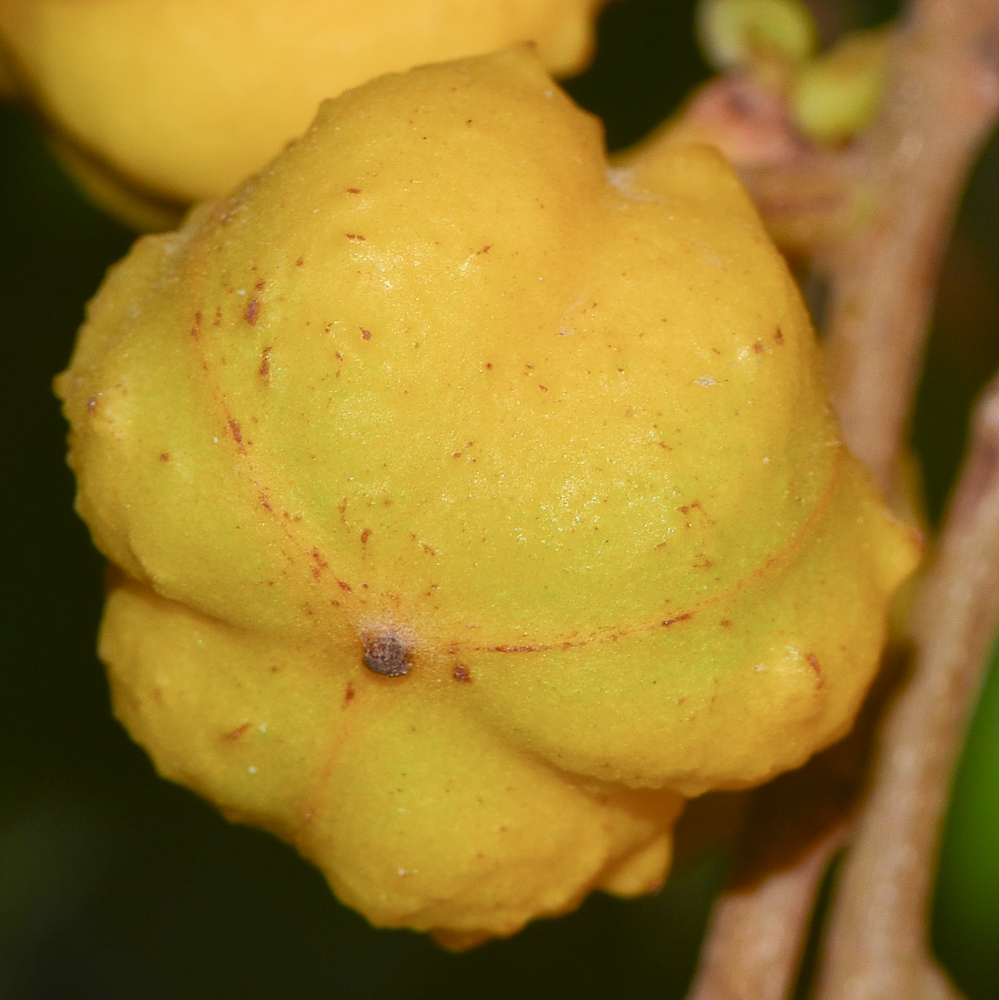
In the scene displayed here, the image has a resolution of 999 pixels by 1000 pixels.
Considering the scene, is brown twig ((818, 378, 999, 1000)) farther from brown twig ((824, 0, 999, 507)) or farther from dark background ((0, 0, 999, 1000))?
dark background ((0, 0, 999, 1000))

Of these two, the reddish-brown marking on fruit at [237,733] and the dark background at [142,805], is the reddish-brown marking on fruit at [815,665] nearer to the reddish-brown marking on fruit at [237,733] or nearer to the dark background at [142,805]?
the reddish-brown marking on fruit at [237,733]


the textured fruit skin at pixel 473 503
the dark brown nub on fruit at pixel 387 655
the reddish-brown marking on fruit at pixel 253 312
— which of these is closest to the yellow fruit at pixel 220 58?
the textured fruit skin at pixel 473 503

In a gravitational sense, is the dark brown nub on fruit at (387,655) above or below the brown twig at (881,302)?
above

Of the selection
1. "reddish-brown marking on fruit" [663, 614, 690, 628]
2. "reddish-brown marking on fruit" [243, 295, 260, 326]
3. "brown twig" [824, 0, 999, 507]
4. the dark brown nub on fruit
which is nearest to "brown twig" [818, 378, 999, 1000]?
"brown twig" [824, 0, 999, 507]

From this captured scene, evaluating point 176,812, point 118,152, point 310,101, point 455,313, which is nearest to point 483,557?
point 455,313

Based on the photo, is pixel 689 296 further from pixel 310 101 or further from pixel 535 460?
pixel 310 101

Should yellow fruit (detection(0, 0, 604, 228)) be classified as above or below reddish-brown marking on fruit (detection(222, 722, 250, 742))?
above

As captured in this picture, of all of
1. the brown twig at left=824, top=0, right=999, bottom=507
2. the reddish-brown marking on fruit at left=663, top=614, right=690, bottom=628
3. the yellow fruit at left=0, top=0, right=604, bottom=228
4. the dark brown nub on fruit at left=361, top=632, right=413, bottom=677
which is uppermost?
the yellow fruit at left=0, top=0, right=604, bottom=228
